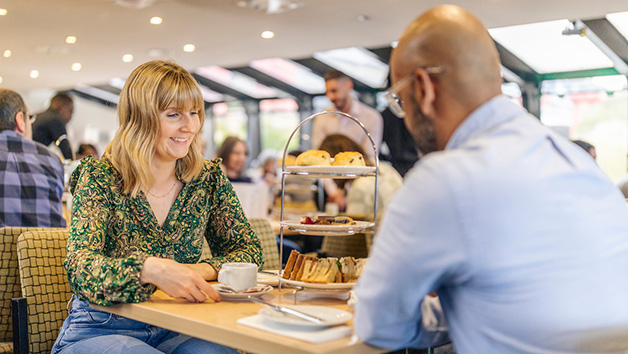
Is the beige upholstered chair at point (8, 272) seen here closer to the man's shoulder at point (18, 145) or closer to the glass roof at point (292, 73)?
the man's shoulder at point (18, 145)

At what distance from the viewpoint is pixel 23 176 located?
327 cm

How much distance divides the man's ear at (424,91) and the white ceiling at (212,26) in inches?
198

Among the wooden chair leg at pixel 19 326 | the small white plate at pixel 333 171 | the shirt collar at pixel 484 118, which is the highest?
the shirt collar at pixel 484 118

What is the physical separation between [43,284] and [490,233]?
5.00 feet

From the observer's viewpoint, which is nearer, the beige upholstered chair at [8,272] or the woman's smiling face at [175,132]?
the woman's smiling face at [175,132]

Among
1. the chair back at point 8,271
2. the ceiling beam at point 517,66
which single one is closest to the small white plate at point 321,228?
the chair back at point 8,271

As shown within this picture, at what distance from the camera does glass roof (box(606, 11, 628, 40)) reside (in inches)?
253

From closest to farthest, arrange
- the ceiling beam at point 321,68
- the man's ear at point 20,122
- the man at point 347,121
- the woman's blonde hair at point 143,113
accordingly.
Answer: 1. the woman's blonde hair at point 143,113
2. the man's ear at point 20,122
3. the man at point 347,121
4. the ceiling beam at point 321,68

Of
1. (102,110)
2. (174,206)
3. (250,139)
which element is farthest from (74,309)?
(102,110)

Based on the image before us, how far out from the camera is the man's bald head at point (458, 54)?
1.20 meters

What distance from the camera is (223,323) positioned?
1367 mm

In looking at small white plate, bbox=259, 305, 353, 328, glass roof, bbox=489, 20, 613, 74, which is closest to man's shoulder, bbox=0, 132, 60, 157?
small white plate, bbox=259, 305, 353, 328

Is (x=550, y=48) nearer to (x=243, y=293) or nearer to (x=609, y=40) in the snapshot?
(x=609, y=40)

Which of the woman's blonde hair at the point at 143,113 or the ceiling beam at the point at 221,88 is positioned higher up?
the ceiling beam at the point at 221,88
